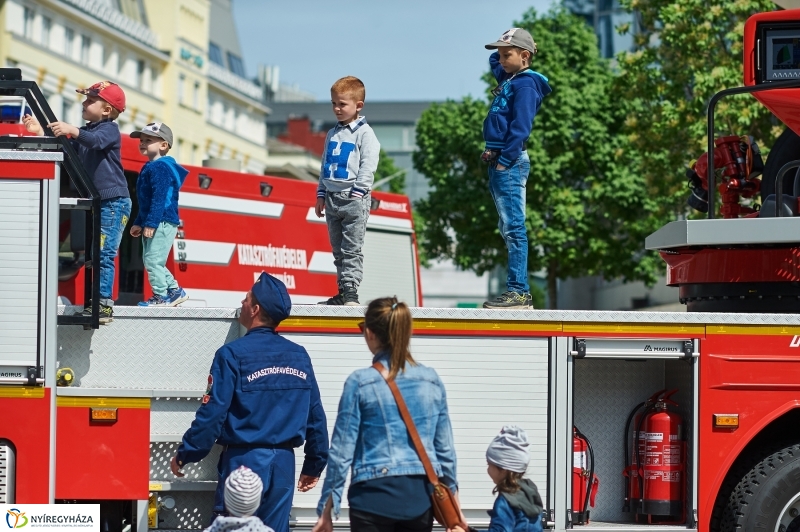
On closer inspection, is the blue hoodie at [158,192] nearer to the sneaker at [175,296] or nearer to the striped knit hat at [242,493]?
the sneaker at [175,296]

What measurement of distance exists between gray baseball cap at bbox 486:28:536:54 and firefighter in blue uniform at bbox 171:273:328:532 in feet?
8.76

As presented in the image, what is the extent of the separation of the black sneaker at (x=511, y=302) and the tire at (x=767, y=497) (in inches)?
63.1

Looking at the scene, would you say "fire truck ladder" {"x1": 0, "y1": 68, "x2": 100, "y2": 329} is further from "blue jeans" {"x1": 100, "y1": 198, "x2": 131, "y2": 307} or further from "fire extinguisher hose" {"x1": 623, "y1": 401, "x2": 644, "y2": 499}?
"fire extinguisher hose" {"x1": 623, "y1": 401, "x2": 644, "y2": 499}

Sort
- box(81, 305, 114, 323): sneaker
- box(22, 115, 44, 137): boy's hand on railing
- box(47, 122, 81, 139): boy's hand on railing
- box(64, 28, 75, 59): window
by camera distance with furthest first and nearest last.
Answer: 1. box(64, 28, 75, 59): window
2. box(22, 115, 44, 137): boy's hand on railing
3. box(47, 122, 81, 139): boy's hand on railing
4. box(81, 305, 114, 323): sneaker

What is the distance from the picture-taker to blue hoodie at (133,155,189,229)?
28.2ft

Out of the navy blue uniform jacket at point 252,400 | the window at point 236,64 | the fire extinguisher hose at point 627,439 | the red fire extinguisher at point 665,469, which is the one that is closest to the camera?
the navy blue uniform jacket at point 252,400

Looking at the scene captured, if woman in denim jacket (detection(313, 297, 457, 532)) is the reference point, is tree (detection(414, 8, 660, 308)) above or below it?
above

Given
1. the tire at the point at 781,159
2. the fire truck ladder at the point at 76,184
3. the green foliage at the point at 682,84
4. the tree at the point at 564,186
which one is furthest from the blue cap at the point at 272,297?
the tree at the point at 564,186

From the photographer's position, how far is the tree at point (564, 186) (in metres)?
35.7

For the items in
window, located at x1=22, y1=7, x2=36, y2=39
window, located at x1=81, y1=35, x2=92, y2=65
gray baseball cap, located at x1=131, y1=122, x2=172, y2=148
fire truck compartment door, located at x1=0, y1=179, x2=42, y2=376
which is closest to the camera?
fire truck compartment door, located at x1=0, y1=179, x2=42, y2=376

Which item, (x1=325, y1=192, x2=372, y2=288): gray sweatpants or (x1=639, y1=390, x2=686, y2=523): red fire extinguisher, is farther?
(x1=325, y1=192, x2=372, y2=288): gray sweatpants

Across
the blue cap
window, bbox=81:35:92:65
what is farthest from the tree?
the blue cap

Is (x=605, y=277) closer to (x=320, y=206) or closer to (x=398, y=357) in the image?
(x=320, y=206)

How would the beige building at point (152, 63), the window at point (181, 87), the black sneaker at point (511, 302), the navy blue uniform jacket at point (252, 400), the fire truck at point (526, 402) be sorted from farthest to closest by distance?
the window at point (181, 87) → the beige building at point (152, 63) → the black sneaker at point (511, 302) → the fire truck at point (526, 402) → the navy blue uniform jacket at point (252, 400)
